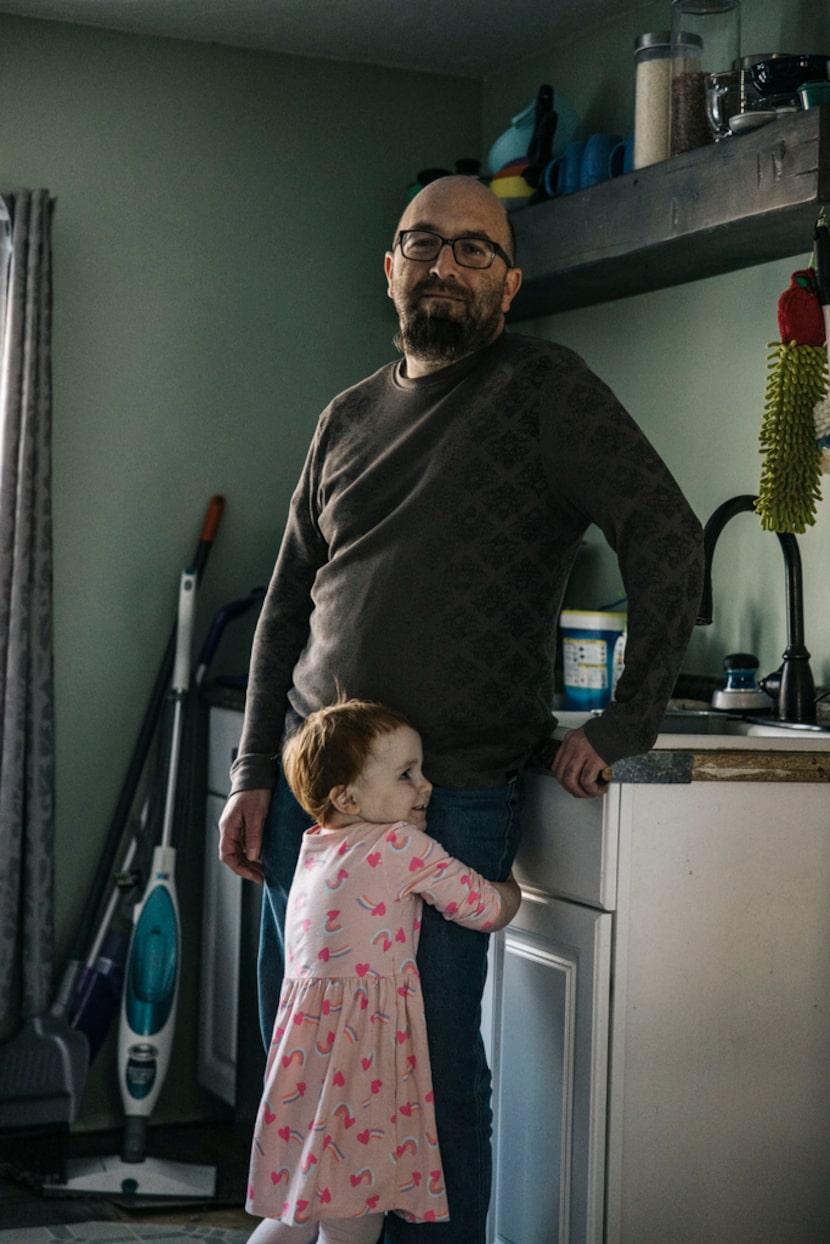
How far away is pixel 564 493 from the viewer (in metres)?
1.89

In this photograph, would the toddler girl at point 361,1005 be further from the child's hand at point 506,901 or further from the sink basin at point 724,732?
the sink basin at point 724,732

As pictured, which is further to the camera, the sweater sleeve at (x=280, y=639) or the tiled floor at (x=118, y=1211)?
the tiled floor at (x=118, y=1211)

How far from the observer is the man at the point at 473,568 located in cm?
183

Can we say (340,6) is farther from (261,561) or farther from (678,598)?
(678,598)

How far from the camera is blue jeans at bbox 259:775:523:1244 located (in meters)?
1.91

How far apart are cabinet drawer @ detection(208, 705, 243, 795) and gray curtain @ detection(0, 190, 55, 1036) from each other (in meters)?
0.34

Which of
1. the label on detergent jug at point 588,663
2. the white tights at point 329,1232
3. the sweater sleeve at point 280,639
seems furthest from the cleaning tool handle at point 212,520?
the white tights at point 329,1232

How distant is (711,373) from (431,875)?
127 centimetres

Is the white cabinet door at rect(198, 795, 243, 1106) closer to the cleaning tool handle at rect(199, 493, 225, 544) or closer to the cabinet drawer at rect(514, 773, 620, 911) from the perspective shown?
the cleaning tool handle at rect(199, 493, 225, 544)

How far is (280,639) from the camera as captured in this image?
2.20 meters

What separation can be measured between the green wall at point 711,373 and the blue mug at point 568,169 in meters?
0.18

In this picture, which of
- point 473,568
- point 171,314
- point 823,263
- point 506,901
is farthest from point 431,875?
point 171,314

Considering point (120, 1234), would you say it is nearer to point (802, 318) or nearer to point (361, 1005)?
point (361, 1005)

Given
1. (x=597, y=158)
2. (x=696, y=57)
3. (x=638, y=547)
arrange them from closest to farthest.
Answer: (x=638, y=547)
(x=696, y=57)
(x=597, y=158)
